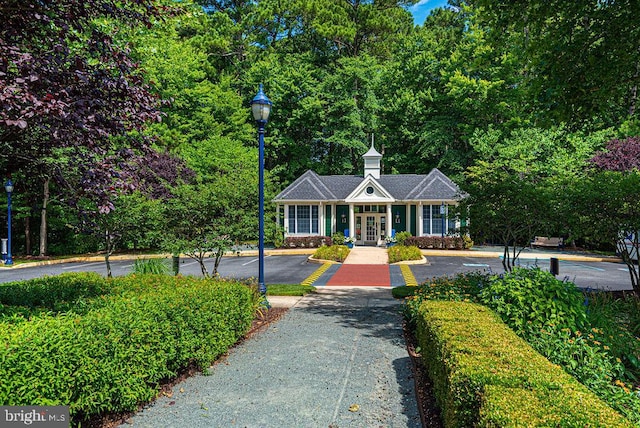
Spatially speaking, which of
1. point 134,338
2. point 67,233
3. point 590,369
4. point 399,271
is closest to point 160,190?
point 67,233

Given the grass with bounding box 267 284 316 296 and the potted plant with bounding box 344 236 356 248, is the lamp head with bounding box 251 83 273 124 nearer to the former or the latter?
the grass with bounding box 267 284 316 296

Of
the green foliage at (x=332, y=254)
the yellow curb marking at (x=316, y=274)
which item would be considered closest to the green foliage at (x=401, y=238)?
the green foliage at (x=332, y=254)

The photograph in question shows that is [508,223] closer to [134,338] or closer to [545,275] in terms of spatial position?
[545,275]

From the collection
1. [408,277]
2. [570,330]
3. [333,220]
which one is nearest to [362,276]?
[408,277]

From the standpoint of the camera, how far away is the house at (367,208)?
29.5 meters

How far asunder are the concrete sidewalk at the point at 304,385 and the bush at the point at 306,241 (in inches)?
799

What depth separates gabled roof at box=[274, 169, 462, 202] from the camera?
97.1ft

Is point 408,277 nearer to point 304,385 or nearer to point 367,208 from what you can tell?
point 304,385

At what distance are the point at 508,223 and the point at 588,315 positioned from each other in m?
3.86

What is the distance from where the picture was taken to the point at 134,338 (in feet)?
14.7

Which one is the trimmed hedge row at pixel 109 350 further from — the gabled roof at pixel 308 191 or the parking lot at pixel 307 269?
the gabled roof at pixel 308 191

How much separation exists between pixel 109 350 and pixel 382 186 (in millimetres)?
28648

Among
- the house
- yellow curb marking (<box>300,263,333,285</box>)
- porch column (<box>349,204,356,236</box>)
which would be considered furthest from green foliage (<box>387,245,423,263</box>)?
porch column (<box>349,204,356,236</box>)

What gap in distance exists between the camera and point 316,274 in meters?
16.6
